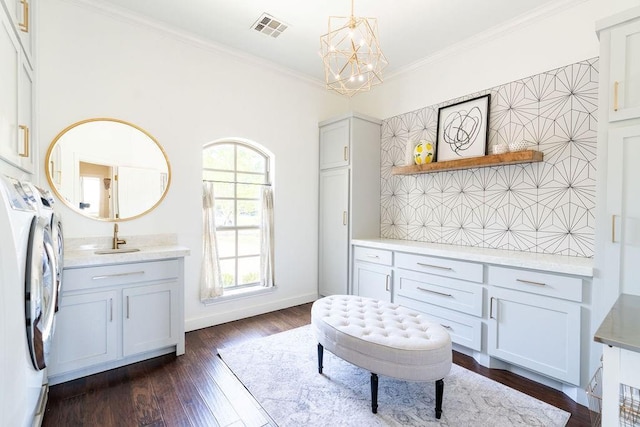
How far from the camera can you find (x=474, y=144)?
288cm

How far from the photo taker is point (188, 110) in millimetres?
2965

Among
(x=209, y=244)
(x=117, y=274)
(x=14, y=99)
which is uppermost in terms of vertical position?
(x=14, y=99)

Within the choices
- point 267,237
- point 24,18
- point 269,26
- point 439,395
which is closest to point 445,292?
point 439,395

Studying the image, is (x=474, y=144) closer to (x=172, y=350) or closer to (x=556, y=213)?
(x=556, y=213)

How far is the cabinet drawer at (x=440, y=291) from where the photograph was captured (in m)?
2.42

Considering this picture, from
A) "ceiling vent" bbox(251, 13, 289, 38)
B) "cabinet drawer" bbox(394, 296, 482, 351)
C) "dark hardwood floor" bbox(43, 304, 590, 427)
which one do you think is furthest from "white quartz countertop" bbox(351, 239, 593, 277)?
"ceiling vent" bbox(251, 13, 289, 38)

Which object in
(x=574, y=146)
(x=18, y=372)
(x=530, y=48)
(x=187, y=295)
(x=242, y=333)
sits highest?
(x=530, y=48)

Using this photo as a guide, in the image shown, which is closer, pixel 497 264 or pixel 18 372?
pixel 18 372

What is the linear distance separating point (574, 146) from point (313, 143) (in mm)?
2668

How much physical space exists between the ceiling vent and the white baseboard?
286 centimetres

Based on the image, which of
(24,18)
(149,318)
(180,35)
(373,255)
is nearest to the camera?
(24,18)

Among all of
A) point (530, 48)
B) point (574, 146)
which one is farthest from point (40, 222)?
point (530, 48)

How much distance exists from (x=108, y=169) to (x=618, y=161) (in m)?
3.67

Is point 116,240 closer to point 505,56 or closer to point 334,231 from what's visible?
point 334,231
